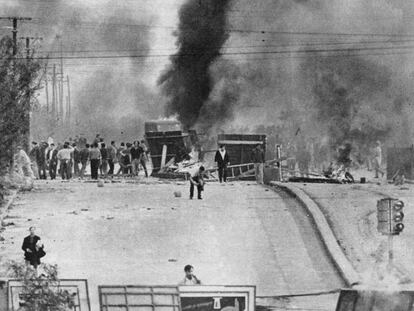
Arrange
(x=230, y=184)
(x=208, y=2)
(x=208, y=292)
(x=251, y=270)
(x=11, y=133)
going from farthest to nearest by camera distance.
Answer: (x=208, y=2)
(x=230, y=184)
(x=11, y=133)
(x=251, y=270)
(x=208, y=292)

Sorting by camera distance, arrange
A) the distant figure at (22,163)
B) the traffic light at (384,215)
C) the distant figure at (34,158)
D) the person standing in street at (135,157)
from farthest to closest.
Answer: the person standing in street at (135,157)
the distant figure at (34,158)
the distant figure at (22,163)
the traffic light at (384,215)

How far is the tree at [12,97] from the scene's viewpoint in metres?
25.1

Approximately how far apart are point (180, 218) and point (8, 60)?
671 centimetres

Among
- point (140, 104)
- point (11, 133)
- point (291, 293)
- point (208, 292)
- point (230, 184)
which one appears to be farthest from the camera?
point (140, 104)

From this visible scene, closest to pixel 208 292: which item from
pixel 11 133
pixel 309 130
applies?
pixel 11 133

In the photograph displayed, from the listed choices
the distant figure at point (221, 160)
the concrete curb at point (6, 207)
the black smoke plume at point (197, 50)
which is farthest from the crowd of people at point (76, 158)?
the black smoke plume at point (197, 50)

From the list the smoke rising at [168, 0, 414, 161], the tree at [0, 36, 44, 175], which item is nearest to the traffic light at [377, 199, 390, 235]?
the tree at [0, 36, 44, 175]

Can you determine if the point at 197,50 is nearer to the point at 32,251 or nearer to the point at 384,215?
the point at 32,251

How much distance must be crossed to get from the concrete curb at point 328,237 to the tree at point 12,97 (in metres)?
7.82

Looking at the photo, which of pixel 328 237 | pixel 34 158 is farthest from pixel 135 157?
pixel 328 237

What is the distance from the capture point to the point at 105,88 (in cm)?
7181

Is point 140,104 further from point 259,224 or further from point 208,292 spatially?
point 208,292

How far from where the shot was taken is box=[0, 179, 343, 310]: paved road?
19.3 metres

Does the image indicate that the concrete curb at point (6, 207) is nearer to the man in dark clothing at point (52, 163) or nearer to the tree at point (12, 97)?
the tree at point (12, 97)
